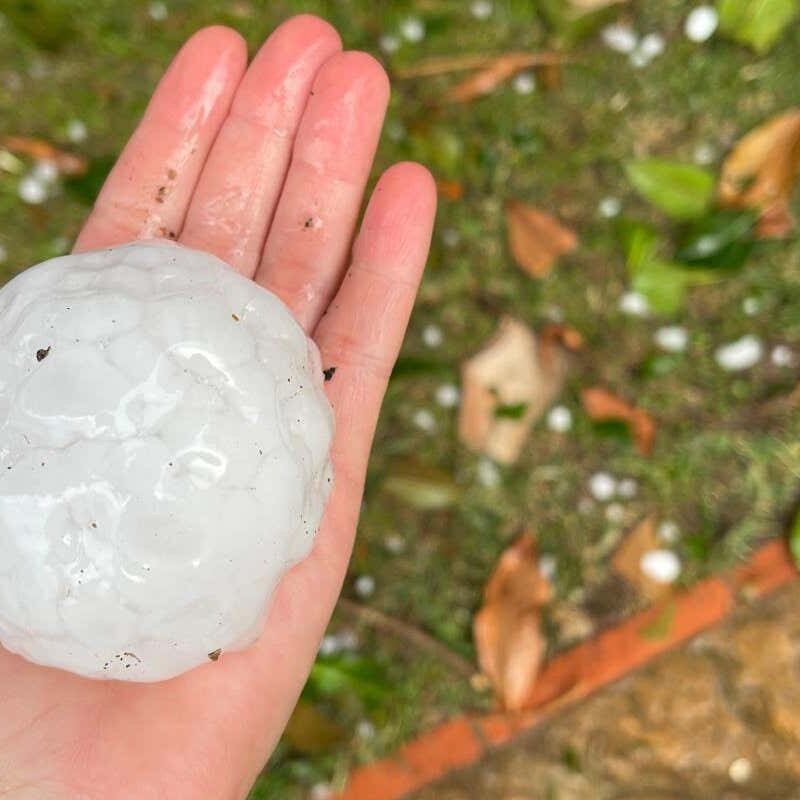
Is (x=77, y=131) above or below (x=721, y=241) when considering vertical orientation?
above

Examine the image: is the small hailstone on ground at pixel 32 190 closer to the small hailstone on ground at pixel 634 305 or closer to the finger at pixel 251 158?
the finger at pixel 251 158

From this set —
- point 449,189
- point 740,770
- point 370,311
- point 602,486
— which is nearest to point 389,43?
point 449,189

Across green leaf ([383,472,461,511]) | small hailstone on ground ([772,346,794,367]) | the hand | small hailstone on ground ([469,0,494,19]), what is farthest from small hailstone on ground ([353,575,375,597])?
small hailstone on ground ([469,0,494,19])

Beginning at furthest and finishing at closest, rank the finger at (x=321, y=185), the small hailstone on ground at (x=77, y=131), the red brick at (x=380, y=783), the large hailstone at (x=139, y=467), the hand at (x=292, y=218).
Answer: the small hailstone on ground at (x=77, y=131) < the red brick at (x=380, y=783) < the finger at (x=321, y=185) < the hand at (x=292, y=218) < the large hailstone at (x=139, y=467)

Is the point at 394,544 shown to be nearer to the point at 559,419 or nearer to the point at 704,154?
the point at 559,419

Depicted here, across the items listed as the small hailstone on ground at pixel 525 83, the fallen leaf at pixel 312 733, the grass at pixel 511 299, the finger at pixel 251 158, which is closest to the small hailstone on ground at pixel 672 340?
the grass at pixel 511 299

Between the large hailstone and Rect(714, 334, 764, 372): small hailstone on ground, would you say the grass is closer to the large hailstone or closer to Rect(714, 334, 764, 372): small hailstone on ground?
Rect(714, 334, 764, 372): small hailstone on ground

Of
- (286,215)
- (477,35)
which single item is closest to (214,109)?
(286,215)

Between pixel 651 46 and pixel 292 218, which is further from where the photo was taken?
pixel 651 46
